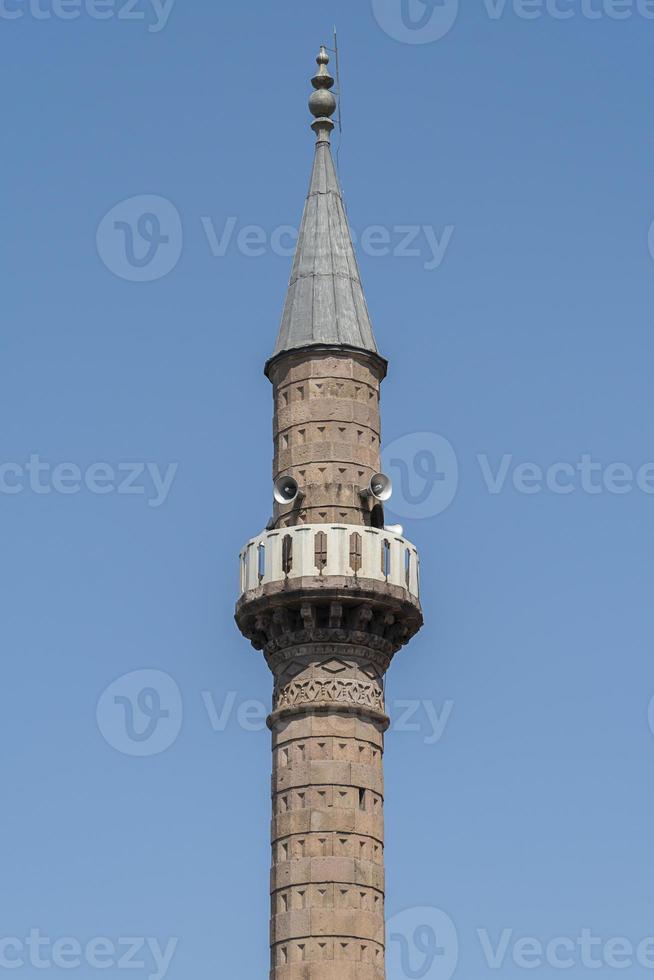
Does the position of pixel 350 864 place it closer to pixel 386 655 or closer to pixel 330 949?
pixel 330 949

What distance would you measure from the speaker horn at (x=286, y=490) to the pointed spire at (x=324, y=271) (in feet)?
10.4

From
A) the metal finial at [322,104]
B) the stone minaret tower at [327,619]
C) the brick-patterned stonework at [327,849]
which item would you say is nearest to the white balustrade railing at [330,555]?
the stone minaret tower at [327,619]

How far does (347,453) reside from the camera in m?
40.8

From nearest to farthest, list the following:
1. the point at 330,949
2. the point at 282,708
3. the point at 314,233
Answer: the point at 330,949
the point at 282,708
the point at 314,233

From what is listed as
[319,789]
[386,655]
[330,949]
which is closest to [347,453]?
[386,655]

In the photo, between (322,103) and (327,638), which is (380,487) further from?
(322,103)

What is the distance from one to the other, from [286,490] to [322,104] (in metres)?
9.89

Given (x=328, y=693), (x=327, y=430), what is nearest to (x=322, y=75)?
(x=327, y=430)

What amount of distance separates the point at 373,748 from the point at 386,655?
2.18m

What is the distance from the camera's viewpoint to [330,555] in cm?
3941

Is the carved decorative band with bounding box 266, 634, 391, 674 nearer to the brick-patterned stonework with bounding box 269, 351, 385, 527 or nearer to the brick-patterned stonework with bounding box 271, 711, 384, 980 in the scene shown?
the brick-patterned stonework with bounding box 271, 711, 384, 980

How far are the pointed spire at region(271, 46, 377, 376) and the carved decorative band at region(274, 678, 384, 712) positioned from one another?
761 cm

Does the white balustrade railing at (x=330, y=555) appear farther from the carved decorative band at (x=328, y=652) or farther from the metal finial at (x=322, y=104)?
the metal finial at (x=322, y=104)

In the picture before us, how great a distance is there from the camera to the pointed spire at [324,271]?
4216 centimetres
